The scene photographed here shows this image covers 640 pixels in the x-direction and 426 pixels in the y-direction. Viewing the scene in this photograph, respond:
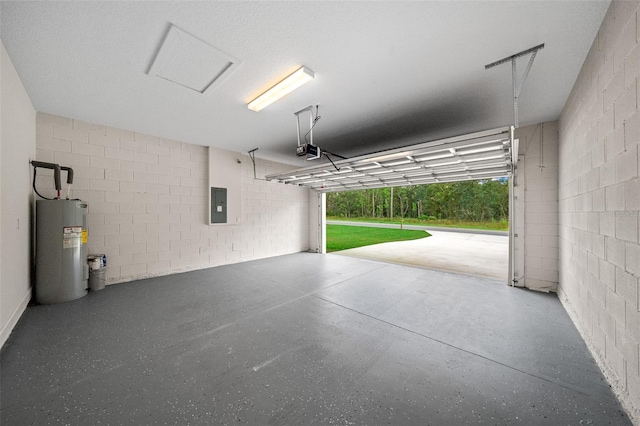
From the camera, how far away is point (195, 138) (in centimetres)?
509

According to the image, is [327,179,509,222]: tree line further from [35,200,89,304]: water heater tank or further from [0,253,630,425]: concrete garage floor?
[35,200,89,304]: water heater tank

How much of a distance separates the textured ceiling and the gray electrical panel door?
210cm

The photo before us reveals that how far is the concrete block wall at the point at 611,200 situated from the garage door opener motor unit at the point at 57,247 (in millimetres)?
6192

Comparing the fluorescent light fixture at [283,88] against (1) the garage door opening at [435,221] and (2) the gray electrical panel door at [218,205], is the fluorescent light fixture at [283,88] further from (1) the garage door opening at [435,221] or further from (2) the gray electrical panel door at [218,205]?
(1) the garage door opening at [435,221]

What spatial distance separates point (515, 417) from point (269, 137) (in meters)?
5.13

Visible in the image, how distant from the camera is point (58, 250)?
3447mm

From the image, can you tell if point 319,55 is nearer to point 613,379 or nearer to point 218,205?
point 613,379

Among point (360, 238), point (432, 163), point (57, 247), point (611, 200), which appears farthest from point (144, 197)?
point (360, 238)

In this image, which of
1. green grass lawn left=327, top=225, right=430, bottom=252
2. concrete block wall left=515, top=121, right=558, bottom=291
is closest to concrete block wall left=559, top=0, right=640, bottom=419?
concrete block wall left=515, top=121, right=558, bottom=291

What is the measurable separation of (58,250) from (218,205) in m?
2.87

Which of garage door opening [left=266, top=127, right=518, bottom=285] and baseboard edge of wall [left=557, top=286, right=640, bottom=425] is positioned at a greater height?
garage door opening [left=266, top=127, right=518, bottom=285]

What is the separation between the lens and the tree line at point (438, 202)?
22.4 metres

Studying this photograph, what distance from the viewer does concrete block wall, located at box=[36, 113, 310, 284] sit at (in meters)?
4.07

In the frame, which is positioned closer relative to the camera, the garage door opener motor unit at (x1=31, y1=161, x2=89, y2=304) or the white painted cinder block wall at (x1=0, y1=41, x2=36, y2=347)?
the white painted cinder block wall at (x1=0, y1=41, x2=36, y2=347)
